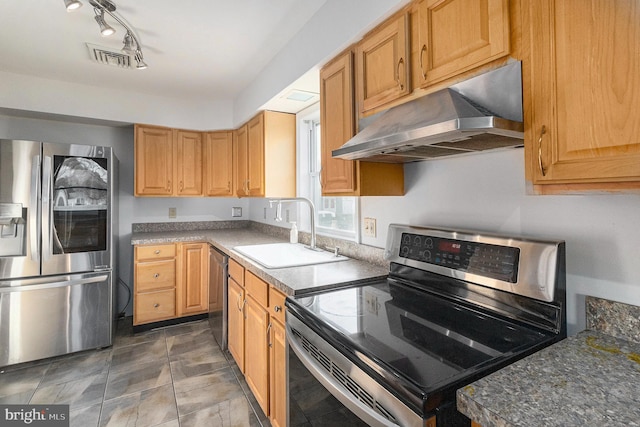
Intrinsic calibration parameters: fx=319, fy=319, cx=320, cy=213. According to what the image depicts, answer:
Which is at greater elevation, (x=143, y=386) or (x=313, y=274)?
(x=313, y=274)

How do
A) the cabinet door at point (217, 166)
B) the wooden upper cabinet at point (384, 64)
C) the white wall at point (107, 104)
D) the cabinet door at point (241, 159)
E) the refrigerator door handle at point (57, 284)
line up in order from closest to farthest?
the wooden upper cabinet at point (384, 64)
the refrigerator door handle at point (57, 284)
the white wall at point (107, 104)
the cabinet door at point (241, 159)
the cabinet door at point (217, 166)

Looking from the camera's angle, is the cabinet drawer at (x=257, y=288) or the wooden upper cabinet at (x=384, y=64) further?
Result: the cabinet drawer at (x=257, y=288)

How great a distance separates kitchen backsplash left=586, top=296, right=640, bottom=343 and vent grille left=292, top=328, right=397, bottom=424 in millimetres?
725

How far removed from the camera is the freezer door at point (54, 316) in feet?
7.97

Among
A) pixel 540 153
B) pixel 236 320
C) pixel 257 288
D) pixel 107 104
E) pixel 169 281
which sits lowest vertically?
pixel 236 320

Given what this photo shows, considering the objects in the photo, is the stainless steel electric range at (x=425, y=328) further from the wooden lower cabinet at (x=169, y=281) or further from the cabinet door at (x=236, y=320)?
the wooden lower cabinet at (x=169, y=281)

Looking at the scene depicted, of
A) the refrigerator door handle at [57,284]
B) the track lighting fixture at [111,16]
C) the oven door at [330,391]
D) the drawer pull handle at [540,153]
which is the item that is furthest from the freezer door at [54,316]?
the drawer pull handle at [540,153]

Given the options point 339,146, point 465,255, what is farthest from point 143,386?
point 465,255

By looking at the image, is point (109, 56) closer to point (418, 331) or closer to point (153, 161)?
point (153, 161)

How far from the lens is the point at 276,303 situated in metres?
1.60

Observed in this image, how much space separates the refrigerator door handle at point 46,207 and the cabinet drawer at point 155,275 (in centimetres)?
73

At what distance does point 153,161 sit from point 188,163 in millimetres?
342

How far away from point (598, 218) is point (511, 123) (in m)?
0.43

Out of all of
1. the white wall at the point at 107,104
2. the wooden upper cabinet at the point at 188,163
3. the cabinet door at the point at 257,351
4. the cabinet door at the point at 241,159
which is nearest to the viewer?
the cabinet door at the point at 257,351
